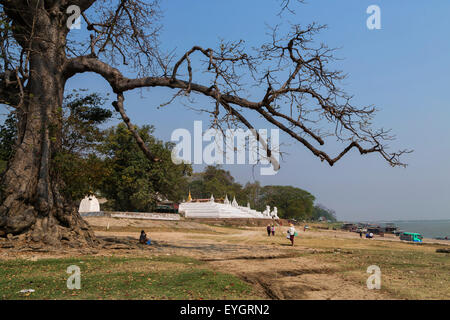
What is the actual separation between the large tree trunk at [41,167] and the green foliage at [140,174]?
21.1 metres

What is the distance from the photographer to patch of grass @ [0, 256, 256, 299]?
4910 mm

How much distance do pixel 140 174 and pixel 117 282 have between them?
30164 millimetres

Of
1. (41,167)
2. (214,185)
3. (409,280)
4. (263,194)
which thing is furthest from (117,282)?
(263,194)

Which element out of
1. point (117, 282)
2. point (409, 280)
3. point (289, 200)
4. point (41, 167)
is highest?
point (41, 167)

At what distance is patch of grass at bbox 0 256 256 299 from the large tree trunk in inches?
106

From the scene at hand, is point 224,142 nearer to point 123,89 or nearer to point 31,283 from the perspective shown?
point 123,89

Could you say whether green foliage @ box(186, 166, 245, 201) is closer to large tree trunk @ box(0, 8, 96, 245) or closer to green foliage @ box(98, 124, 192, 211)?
green foliage @ box(98, 124, 192, 211)

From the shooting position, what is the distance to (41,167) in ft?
34.3

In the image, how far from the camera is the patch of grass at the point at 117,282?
4.91 m

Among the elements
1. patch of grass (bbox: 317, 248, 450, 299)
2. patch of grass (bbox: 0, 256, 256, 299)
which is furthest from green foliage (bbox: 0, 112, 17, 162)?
patch of grass (bbox: 317, 248, 450, 299)
